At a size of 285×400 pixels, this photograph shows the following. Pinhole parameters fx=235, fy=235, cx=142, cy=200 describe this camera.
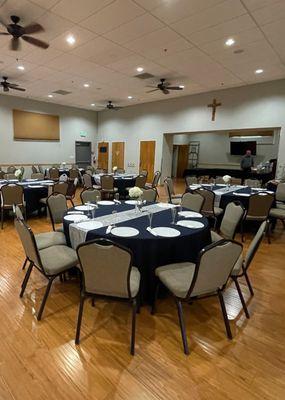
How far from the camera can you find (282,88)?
7543mm

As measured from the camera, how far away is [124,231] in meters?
2.30

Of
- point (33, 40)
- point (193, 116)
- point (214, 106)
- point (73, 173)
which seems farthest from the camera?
point (193, 116)

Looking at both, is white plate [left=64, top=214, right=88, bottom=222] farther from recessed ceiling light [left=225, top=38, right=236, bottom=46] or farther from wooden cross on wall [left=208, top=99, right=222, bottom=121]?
wooden cross on wall [left=208, top=99, right=222, bottom=121]

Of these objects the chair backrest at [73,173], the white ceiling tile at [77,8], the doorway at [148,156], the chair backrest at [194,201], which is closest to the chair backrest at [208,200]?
the chair backrest at [194,201]

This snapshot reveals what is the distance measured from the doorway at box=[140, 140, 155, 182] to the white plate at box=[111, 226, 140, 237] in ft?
29.9

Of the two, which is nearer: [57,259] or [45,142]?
[57,259]

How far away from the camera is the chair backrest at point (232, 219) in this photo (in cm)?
287

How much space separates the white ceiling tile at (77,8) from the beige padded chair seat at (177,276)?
4.12 metres

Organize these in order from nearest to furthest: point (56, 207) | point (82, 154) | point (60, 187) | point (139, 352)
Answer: point (139, 352), point (56, 207), point (60, 187), point (82, 154)

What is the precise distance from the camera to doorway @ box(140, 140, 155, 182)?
11377 millimetres

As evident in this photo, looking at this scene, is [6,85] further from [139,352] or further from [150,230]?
[139,352]

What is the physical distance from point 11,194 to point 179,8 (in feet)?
14.6

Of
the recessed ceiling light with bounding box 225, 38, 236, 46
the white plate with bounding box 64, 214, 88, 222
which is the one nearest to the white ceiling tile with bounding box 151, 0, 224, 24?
the recessed ceiling light with bounding box 225, 38, 236, 46

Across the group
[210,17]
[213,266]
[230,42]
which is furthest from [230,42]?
[213,266]
